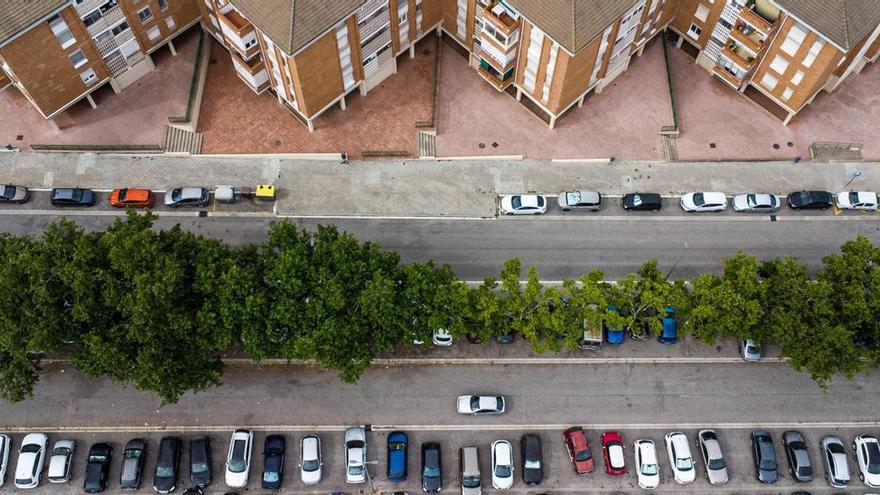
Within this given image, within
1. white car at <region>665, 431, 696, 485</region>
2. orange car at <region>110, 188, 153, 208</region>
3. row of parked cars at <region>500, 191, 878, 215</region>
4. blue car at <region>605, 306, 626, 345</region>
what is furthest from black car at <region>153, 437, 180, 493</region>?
white car at <region>665, 431, 696, 485</region>

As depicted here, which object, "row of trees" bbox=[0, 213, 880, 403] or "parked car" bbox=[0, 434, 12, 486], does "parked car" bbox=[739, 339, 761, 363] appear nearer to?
"row of trees" bbox=[0, 213, 880, 403]

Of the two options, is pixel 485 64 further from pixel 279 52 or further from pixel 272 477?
pixel 272 477

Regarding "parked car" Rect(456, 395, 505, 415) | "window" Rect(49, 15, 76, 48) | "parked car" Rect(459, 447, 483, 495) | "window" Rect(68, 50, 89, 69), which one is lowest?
"parked car" Rect(459, 447, 483, 495)

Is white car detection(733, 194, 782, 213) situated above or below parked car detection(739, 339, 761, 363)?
above

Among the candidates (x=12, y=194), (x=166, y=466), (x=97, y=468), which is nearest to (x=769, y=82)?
(x=166, y=466)

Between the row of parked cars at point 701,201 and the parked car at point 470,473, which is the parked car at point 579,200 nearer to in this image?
the row of parked cars at point 701,201

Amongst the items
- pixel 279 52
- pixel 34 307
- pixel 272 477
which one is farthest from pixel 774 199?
pixel 34 307

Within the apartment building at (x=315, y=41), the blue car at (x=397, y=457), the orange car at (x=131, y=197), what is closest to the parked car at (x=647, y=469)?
the blue car at (x=397, y=457)

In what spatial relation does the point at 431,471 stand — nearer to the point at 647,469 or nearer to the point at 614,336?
the point at 647,469
